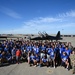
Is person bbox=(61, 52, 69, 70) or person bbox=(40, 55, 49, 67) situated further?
person bbox=(40, 55, 49, 67)

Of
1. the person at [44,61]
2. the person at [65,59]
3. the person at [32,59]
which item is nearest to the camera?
the person at [65,59]

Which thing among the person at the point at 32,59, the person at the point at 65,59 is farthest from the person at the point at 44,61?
the person at the point at 65,59

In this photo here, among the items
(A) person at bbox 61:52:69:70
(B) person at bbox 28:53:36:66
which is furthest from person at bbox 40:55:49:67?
(A) person at bbox 61:52:69:70

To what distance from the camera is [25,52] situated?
12.1m

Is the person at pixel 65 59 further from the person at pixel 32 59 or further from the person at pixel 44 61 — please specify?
the person at pixel 32 59

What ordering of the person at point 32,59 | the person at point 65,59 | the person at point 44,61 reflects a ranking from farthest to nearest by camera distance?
the person at point 32,59, the person at point 44,61, the person at point 65,59

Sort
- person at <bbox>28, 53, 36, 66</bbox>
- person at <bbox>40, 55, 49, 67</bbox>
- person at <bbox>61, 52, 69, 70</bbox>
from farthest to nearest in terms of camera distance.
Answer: person at <bbox>28, 53, 36, 66</bbox>
person at <bbox>40, 55, 49, 67</bbox>
person at <bbox>61, 52, 69, 70</bbox>

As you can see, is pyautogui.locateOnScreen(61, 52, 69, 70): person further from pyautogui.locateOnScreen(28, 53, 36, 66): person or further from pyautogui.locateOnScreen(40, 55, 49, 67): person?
pyautogui.locateOnScreen(28, 53, 36, 66): person

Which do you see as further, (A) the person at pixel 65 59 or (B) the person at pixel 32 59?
(B) the person at pixel 32 59

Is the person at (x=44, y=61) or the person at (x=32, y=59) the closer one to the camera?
the person at (x=44, y=61)

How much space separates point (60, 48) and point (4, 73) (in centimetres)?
493

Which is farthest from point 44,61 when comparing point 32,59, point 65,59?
point 65,59

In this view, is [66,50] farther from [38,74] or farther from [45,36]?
[45,36]

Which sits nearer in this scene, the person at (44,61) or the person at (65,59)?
the person at (65,59)
